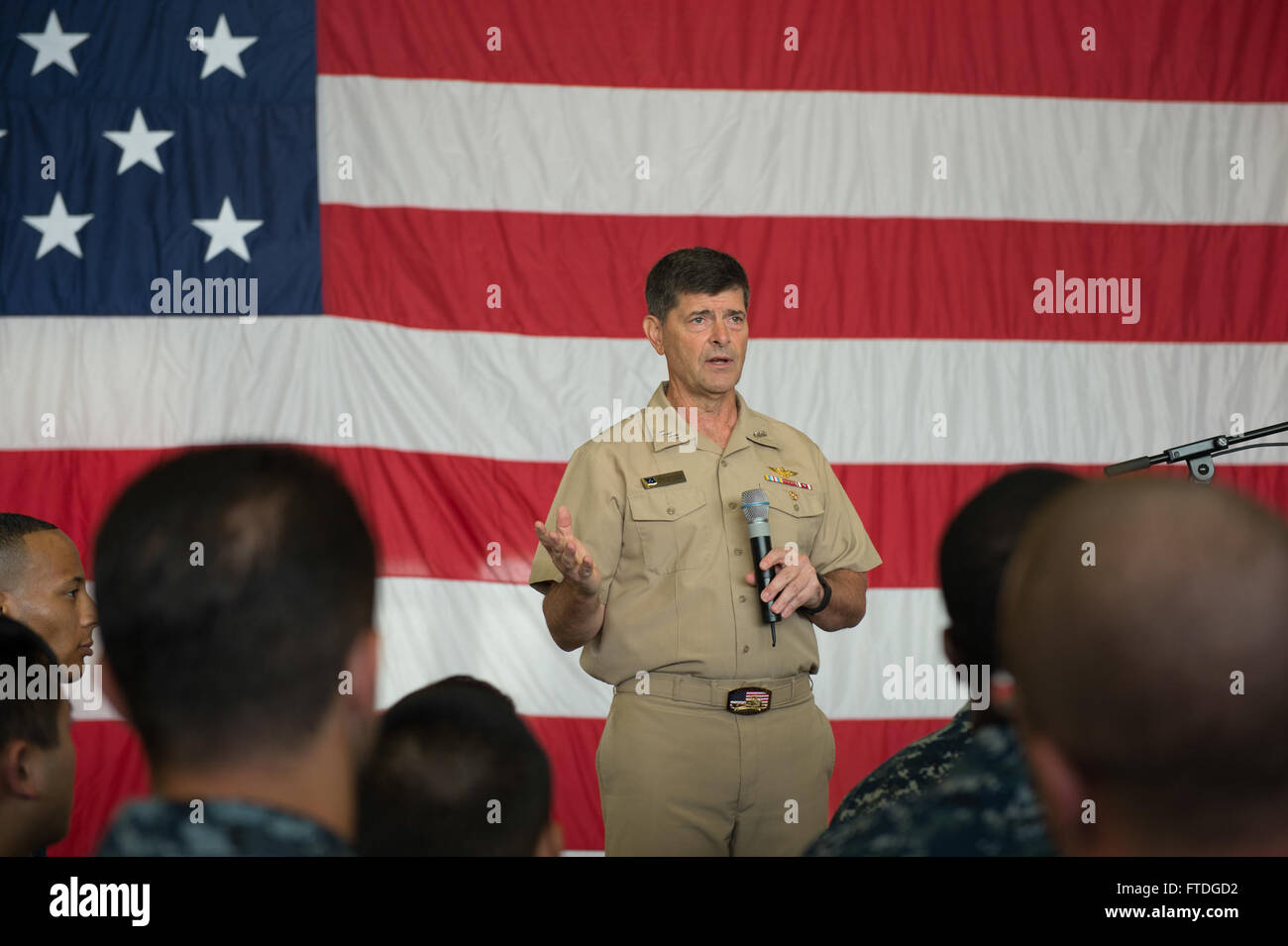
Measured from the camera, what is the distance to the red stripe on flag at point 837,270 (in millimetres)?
3912

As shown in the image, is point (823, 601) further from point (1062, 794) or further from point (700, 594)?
point (1062, 794)

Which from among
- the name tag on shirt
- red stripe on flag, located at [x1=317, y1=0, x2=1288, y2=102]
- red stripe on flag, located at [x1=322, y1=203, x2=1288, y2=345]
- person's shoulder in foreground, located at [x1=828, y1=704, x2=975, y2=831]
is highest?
red stripe on flag, located at [x1=317, y1=0, x2=1288, y2=102]

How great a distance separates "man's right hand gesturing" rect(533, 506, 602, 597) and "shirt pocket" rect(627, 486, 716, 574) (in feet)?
0.87

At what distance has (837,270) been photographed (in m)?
3.98

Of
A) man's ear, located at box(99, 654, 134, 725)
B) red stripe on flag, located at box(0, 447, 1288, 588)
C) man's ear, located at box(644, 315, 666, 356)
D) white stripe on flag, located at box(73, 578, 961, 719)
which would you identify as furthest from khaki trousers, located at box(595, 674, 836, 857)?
man's ear, located at box(99, 654, 134, 725)

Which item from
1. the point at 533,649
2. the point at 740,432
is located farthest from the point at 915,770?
the point at 533,649

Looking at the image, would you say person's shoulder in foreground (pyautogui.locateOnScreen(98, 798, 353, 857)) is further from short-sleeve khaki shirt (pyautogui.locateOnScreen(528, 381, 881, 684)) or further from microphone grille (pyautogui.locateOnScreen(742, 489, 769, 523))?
microphone grille (pyautogui.locateOnScreen(742, 489, 769, 523))

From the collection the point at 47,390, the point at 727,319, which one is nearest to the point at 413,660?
the point at 47,390

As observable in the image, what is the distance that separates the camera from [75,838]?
3688 mm

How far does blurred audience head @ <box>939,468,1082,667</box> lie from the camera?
1.49 metres

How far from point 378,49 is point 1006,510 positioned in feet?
10.3

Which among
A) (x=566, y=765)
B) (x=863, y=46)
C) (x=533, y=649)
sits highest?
(x=863, y=46)

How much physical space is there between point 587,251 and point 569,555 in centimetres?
188

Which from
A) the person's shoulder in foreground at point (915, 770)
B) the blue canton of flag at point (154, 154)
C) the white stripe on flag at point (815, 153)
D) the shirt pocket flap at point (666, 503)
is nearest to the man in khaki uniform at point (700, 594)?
the shirt pocket flap at point (666, 503)
